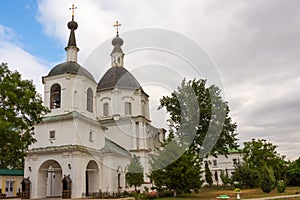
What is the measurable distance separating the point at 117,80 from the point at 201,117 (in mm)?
13789

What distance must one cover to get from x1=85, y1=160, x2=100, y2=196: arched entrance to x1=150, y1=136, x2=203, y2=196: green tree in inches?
340

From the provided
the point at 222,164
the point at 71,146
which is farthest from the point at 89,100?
the point at 222,164

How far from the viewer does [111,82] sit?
43.9m

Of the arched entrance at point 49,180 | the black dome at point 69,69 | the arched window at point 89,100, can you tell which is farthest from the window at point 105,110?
the arched entrance at point 49,180

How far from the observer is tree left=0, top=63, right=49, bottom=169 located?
58.2 ft

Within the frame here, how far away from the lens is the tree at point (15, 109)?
1775 cm

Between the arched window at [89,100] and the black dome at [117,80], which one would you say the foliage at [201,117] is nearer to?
the black dome at [117,80]

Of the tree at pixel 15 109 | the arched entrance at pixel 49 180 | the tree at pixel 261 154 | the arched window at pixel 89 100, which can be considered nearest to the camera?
the tree at pixel 15 109

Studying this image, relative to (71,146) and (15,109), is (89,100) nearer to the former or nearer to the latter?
(71,146)

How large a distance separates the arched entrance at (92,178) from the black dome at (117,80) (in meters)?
14.1

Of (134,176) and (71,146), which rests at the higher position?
(71,146)

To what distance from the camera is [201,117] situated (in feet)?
117

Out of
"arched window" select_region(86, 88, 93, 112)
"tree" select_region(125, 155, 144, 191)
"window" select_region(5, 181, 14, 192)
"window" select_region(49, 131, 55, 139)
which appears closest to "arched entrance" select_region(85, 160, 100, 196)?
"tree" select_region(125, 155, 144, 191)

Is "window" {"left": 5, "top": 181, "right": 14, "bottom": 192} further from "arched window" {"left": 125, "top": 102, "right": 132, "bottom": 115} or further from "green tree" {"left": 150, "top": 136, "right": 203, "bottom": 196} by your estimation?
"green tree" {"left": 150, "top": 136, "right": 203, "bottom": 196}
